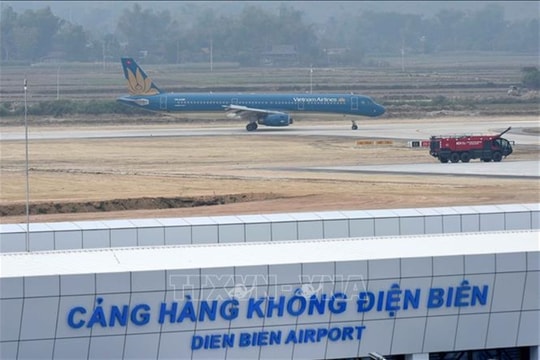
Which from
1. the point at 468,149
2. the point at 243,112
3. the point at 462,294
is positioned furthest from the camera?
the point at 243,112

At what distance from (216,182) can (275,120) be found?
39.7m

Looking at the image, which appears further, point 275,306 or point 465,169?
point 465,169

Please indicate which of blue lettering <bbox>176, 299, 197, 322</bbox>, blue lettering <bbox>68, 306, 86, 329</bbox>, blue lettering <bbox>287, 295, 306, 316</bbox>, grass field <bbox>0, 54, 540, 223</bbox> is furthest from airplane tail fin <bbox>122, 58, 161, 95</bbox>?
blue lettering <bbox>68, 306, 86, 329</bbox>

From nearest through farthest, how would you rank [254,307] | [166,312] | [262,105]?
[166,312], [254,307], [262,105]

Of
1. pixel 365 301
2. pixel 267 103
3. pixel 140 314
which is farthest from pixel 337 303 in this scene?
pixel 267 103

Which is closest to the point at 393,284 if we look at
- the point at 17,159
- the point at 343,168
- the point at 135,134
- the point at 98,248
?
the point at 98,248

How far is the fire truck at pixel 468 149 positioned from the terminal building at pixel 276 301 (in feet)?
171

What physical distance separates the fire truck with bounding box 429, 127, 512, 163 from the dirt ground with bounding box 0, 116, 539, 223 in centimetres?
147

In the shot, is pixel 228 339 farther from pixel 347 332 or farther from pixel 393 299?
pixel 393 299

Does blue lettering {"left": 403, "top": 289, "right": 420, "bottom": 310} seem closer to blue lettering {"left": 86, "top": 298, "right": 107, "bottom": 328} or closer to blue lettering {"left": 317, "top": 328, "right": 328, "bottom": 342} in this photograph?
blue lettering {"left": 317, "top": 328, "right": 328, "bottom": 342}

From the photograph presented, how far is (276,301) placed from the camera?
2372 cm

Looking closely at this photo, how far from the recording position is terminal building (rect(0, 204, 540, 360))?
74.3 ft

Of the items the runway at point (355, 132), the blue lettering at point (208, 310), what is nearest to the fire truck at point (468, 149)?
the runway at point (355, 132)

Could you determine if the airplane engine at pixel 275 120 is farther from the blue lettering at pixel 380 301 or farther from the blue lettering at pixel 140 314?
the blue lettering at pixel 140 314
